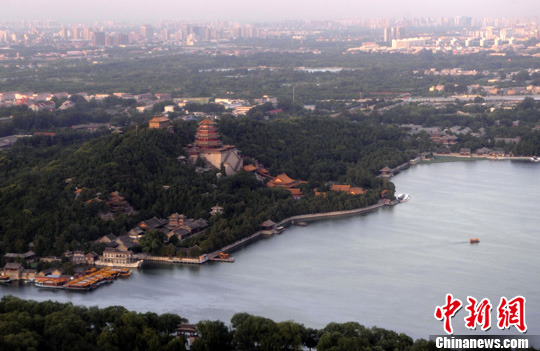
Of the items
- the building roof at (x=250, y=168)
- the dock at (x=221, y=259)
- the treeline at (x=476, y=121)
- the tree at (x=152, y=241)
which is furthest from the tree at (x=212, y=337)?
the treeline at (x=476, y=121)

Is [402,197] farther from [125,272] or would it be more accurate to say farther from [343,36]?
[343,36]

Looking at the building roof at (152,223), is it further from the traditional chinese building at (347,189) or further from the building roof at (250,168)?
the traditional chinese building at (347,189)

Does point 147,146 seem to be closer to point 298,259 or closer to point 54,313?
point 298,259

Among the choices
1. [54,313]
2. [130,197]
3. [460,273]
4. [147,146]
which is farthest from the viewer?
A: [147,146]

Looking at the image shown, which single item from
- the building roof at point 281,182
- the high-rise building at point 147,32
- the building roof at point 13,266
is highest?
the building roof at point 281,182

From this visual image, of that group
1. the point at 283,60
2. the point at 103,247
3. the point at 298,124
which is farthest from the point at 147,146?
the point at 283,60
